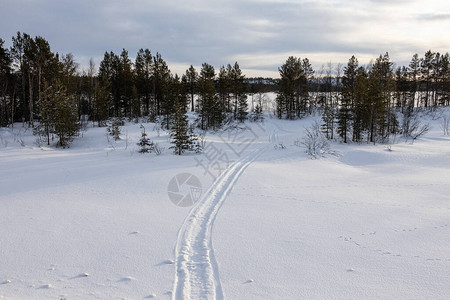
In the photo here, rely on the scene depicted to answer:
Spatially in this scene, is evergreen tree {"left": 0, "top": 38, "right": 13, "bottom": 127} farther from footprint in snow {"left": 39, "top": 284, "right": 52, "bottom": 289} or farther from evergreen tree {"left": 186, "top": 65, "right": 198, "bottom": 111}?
footprint in snow {"left": 39, "top": 284, "right": 52, "bottom": 289}

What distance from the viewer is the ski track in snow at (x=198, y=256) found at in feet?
11.9

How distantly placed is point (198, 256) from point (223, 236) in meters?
0.89

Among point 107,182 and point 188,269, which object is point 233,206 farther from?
point 107,182

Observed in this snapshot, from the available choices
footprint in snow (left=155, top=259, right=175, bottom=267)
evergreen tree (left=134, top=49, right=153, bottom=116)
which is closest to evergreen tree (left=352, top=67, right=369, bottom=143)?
footprint in snow (left=155, top=259, right=175, bottom=267)

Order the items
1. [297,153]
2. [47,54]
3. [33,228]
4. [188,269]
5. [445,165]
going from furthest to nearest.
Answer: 1. [47,54]
2. [297,153]
3. [445,165]
4. [33,228]
5. [188,269]

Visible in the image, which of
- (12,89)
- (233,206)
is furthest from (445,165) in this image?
(12,89)

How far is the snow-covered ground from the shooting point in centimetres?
369

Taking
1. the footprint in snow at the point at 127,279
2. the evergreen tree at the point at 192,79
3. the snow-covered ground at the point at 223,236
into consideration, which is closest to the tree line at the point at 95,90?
the evergreen tree at the point at 192,79

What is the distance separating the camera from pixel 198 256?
14.9 ft

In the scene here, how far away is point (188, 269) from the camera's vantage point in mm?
4129

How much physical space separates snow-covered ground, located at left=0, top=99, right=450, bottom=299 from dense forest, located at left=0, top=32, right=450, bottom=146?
7.68m

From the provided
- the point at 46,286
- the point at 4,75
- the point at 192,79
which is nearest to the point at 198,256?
the point at 46,286

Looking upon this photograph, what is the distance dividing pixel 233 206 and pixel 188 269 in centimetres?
319

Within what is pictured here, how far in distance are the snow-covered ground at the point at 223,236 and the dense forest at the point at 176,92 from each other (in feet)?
25.2
